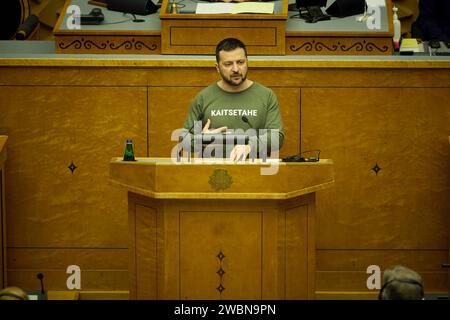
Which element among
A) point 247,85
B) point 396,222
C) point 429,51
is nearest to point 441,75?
point 429,51

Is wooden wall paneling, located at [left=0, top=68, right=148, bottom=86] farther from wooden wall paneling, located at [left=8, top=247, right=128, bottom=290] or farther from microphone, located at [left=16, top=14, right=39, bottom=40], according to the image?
wooden wall paneling, located at [left=8, top=247, right=128, bottom=290]

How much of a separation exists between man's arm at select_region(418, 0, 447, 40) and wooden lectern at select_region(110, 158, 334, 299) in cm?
278

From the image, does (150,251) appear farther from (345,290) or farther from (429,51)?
(429,51)

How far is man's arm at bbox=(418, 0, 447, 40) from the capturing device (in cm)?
906

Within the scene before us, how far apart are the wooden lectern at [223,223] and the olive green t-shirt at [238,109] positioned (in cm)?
60

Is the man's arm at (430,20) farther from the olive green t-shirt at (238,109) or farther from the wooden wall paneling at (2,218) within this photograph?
the wooden wall paneling at (2,218)

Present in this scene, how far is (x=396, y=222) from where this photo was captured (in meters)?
8.04

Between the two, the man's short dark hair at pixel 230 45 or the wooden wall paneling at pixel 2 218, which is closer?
the man's short dark hair at pixel 230 45

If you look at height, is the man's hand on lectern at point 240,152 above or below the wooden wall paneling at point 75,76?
below

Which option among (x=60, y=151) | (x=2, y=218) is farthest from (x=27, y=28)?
(x=2, y=218)

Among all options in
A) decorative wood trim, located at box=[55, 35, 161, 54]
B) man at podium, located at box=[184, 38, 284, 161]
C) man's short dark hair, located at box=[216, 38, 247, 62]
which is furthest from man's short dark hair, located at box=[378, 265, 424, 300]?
decorative wood trim, located at box=[55, 35, 161, 54]

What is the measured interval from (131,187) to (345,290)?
2.03m

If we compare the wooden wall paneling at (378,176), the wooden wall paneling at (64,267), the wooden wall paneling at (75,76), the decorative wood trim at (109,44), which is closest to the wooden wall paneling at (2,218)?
the wooden wall paneling at (64,267)

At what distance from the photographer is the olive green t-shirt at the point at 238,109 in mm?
7094
